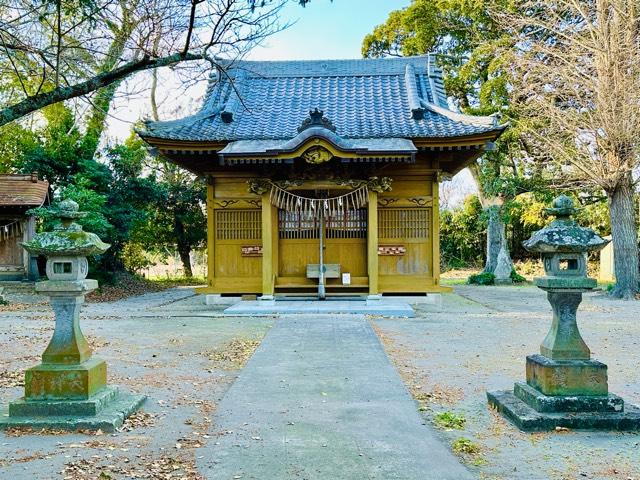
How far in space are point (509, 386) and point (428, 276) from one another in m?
7.03

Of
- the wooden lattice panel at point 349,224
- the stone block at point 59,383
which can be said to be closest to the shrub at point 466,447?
the stone block at point 59,383

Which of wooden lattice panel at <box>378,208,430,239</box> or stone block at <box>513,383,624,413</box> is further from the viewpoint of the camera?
wooden lattice panel at <box>378,208,430,239</box>

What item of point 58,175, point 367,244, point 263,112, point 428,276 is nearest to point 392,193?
point 367,244

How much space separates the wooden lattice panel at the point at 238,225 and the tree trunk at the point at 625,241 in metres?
10.3

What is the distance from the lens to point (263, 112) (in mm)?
13938

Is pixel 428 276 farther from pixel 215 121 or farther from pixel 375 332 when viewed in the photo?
pixel 215 121

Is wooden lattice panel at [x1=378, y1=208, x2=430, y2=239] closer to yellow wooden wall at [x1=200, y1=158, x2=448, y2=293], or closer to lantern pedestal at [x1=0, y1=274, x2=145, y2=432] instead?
yellow wooden wall at [x1=200, y1=158, x2=448, y2=293]

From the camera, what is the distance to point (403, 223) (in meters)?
12.4

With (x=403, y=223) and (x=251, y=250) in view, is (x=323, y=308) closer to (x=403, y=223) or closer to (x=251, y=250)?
(x=251, y=250)

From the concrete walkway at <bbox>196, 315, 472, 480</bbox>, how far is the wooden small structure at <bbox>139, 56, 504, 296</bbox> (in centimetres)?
548

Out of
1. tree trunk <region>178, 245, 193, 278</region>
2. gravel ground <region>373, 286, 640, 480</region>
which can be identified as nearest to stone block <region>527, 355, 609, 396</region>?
gravel ground <region>373, 286, 640, 480</region>

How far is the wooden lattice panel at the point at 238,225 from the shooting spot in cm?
1249

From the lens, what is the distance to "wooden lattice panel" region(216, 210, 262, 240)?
492 inches

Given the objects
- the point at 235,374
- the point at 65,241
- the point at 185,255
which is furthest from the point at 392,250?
the point at 185,255
